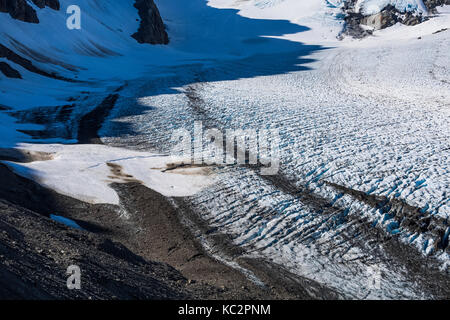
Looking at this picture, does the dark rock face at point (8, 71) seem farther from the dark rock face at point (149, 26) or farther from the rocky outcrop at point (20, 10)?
the dark rock face at point (149, 26)

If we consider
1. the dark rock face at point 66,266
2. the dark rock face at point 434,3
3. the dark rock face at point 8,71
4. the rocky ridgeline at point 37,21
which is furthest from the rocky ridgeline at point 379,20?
the dark rock face at point 66,266

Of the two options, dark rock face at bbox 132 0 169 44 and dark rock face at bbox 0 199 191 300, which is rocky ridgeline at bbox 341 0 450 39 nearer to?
dark rock face at bbox 132 0 169 44

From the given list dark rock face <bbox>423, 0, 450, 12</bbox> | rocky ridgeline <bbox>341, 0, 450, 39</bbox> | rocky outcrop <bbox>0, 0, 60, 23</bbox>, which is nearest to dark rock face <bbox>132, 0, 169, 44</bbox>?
rocky outcrop <bbox>0, 0, 60, 23</bbox>

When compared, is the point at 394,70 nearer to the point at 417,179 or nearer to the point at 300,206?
the point at 417,179

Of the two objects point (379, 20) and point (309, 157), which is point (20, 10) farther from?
point (379, 20)

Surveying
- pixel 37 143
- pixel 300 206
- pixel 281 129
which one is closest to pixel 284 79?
pixel 281 129
